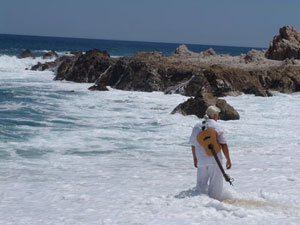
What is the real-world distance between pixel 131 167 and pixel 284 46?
33.7 m

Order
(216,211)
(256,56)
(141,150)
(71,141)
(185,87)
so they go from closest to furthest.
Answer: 1. (216,211)
2. (141,150)
3. (71,141)
4. (185,87)
5. (256,56)

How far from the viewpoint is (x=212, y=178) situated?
711 cm

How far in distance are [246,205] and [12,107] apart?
15053mm

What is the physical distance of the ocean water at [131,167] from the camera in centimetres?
679

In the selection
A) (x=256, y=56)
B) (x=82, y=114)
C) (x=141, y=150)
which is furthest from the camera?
(x=256, y=56)

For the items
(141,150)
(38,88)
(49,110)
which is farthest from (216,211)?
(38,88)

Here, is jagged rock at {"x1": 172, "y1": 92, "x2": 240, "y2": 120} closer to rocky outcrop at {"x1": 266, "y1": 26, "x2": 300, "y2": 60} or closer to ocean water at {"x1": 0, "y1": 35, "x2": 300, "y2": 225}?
ocean water at {"x1": 0, "y1": 35, "x2": 300, "y2": 225}

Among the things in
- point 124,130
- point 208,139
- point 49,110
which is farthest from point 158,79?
point 208,139

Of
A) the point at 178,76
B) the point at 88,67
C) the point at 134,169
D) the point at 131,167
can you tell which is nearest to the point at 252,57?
the point at 178,76

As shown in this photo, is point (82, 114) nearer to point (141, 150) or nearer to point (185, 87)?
point (141, 150)

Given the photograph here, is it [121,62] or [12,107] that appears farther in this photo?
[121,62]

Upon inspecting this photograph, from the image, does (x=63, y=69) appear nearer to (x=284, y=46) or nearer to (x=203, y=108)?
(x=284, y=46)

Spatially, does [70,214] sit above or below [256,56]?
below

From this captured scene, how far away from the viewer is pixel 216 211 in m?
6.68
